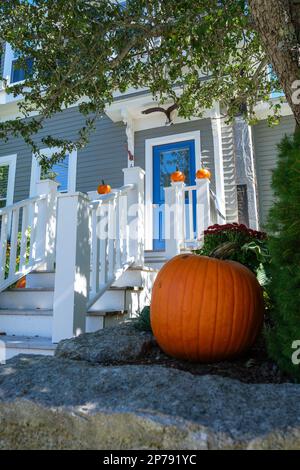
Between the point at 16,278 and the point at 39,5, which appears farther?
the point at 16,278

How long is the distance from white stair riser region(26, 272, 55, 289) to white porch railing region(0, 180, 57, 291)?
10 centimetres

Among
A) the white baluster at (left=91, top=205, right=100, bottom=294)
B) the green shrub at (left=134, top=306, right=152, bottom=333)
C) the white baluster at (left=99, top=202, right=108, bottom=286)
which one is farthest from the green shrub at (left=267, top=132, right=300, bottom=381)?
the white baluster at (left=99, top=202, right=108, bottom=286)

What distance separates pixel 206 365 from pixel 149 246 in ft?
13.3

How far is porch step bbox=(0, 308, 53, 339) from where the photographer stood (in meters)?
3.05

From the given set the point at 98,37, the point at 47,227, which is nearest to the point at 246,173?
the point at 47,227

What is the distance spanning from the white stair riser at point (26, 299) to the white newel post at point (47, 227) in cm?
47

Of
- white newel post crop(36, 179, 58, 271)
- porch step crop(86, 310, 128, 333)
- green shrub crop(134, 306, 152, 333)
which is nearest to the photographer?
green shrub crop(134, 306, 152, 333)

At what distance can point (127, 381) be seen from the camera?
103cm

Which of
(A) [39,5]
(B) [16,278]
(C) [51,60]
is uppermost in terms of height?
(A) [39,5]

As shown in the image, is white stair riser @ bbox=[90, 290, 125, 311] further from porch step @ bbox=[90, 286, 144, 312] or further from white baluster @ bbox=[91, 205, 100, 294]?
white baluster @ bbox=[91, 205, 100, 294]
